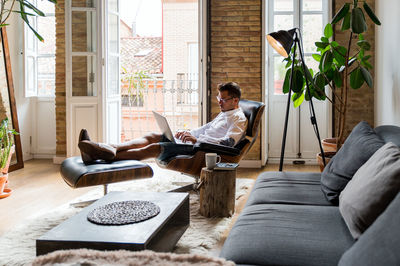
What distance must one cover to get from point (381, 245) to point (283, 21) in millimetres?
5245

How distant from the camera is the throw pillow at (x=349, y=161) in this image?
2461mm

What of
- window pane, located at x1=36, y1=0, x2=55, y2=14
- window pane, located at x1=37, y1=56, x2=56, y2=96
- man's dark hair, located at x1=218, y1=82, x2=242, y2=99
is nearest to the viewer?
man's dark hair, located at x1=218, y1=82, x2=242, y2=99

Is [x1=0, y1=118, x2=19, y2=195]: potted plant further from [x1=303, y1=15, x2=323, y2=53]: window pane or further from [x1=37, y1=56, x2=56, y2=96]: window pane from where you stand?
[x1=303, y1=15, x2=323, y2=53]: window pane

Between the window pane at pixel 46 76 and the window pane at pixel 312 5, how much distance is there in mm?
3490

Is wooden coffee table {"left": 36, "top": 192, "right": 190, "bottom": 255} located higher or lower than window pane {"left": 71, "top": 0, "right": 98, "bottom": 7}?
lower

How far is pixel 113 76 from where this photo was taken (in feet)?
20.2

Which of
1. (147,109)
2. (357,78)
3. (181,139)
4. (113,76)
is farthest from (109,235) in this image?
(147,109)

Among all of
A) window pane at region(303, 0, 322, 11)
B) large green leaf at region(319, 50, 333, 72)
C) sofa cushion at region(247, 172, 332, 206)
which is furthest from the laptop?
window pane at region(303, 0, 322, 11)

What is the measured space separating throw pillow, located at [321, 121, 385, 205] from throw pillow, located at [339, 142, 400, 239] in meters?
0.33

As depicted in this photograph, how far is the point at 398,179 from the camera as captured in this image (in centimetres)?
171

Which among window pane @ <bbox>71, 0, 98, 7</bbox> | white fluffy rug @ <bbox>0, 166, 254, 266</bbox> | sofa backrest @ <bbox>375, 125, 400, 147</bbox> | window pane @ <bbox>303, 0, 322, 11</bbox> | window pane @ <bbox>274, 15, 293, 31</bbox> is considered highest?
window pane @ <bbox>303, 0, 322, 11</bbox>

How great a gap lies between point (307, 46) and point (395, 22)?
1.82m

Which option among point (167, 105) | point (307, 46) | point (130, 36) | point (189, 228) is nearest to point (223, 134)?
point (189, 228)

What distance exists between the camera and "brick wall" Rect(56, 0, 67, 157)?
6.25m
